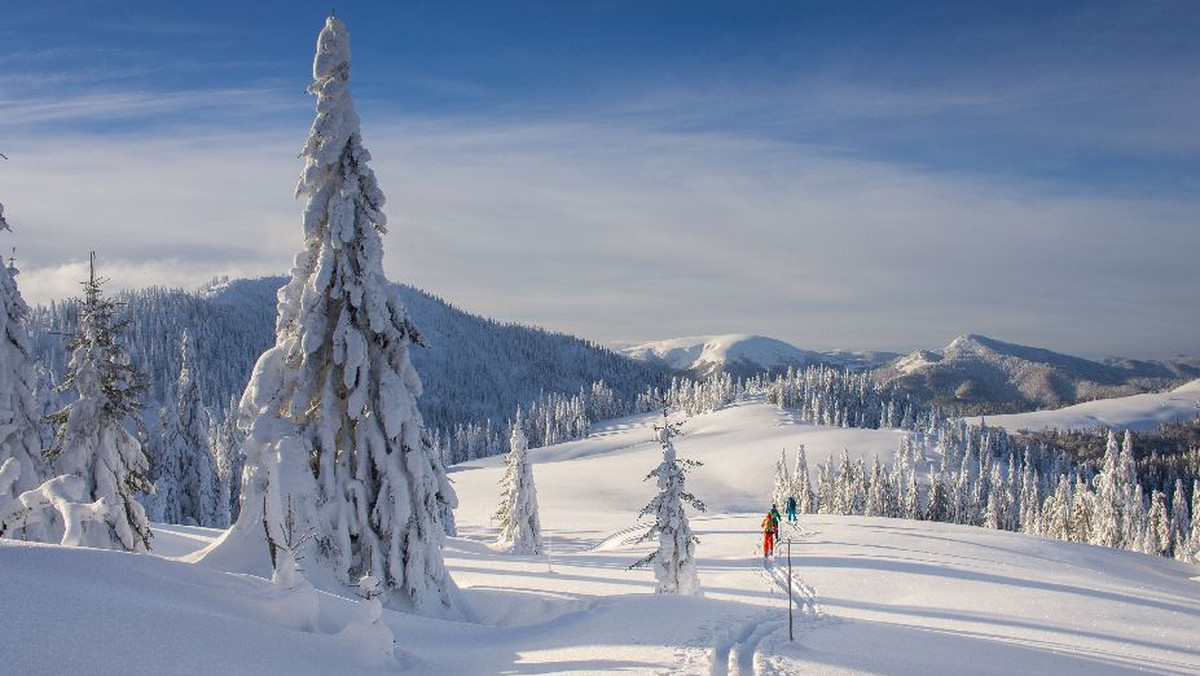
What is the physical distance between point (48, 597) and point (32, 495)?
208 inches

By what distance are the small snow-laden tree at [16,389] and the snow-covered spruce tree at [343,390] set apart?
534 cm

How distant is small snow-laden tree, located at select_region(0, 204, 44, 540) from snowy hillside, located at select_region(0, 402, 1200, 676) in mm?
4648

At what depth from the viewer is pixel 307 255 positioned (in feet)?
56.2

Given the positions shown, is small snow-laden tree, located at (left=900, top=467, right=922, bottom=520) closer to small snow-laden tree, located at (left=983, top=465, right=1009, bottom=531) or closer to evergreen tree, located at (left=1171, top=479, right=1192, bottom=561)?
small snow-laden tree, located at (left=983, top=465, right=1009, bottom=531)

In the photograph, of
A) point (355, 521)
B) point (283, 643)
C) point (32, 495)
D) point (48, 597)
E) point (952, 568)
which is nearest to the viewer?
point (48, 597)

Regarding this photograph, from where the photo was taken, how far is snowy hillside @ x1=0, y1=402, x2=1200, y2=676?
7199 millimetres

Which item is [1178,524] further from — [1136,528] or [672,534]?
[672,534]

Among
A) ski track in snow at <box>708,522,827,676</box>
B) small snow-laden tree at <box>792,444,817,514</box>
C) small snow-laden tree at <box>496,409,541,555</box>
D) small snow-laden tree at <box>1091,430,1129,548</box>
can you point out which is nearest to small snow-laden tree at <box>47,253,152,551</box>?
ski track in snow at <box>708,522,827,676</box>

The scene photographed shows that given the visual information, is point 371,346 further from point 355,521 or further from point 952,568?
point 952,568

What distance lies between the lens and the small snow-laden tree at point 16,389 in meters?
16.8

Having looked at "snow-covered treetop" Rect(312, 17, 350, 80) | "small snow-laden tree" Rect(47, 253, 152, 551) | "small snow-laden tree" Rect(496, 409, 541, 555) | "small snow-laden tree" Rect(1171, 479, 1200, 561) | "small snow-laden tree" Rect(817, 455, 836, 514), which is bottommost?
"small snow-laden tree" Rect(1171, 479, 1200, 561)

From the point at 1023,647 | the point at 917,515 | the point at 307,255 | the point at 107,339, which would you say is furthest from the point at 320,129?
the point at 917,515

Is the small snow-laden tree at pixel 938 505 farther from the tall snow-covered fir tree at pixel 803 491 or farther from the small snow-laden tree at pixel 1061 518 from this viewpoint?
the tall snow-covered fir tree at pixel 803 491

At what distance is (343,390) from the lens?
675 inches
